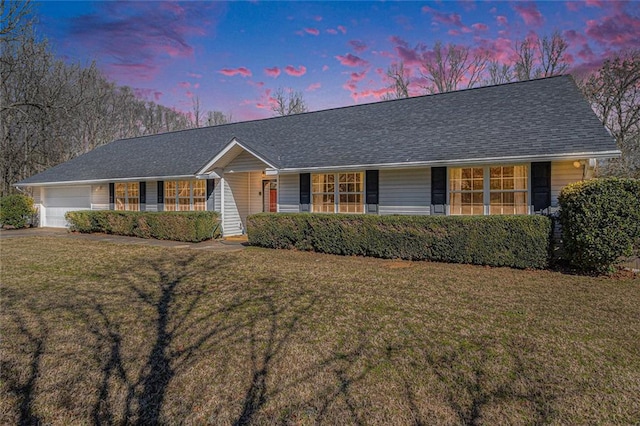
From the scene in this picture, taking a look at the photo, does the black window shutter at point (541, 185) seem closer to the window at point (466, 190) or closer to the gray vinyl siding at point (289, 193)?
the window at point (466, 190)

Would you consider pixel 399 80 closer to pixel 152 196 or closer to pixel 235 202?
pixel 235 202

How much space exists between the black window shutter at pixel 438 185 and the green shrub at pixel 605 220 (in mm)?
3516

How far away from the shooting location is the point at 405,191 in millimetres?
11656

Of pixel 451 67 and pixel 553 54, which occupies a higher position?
pixel 451 67

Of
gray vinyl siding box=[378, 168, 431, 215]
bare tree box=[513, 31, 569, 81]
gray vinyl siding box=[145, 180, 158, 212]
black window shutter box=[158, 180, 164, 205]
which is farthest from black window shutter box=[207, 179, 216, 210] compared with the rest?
bare tree box=[513, 31, 569, 81]

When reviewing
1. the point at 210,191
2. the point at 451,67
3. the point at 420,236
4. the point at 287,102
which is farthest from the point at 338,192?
the point at 287,102

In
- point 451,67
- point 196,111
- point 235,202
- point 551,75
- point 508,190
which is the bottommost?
point 235,202

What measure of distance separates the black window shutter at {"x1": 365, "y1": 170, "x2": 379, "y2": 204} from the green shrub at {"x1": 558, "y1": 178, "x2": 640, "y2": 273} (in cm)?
569

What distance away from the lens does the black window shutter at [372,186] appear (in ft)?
39.4

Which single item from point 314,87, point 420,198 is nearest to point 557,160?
point 420,198

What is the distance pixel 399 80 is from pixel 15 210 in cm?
3098

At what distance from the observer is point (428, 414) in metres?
2.84

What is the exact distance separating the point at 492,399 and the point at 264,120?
1861cm

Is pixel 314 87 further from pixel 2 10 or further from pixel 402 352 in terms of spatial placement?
pixel 402 352
